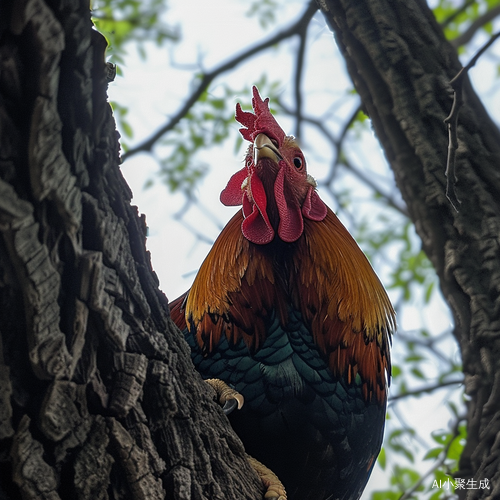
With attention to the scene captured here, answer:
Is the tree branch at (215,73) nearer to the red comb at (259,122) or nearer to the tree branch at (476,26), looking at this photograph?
the tree branch at (476,26)

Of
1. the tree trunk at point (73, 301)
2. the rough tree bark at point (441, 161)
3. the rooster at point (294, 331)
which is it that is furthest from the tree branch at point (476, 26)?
the tree trunk at point (73, 301)

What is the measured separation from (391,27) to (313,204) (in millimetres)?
1184

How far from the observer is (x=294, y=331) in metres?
2.16

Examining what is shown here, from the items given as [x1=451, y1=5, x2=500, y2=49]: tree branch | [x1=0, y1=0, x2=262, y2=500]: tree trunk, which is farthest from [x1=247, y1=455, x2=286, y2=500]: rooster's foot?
[x1=451, y1=5, x2=500, y2=49]: tree branch

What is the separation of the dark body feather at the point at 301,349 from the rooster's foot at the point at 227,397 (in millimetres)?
65

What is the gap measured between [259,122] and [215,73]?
2013 millimetres

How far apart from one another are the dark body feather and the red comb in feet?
1.41

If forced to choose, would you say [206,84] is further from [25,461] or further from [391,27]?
[25,461]

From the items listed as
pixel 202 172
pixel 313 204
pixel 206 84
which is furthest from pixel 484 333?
pixel 202 172

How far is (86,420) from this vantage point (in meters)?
1.27

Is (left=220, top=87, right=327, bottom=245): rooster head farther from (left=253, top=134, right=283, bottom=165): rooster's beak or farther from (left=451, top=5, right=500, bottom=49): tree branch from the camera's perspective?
(left=451, top=5, right=500, bottom=49): tree branch

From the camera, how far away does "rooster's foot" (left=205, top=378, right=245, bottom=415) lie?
6.25 ft

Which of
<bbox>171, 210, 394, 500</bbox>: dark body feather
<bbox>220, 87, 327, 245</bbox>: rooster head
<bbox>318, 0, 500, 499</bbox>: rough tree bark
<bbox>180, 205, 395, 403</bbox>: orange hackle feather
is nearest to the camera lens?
<bbox>171, 210, 394, 500</bbox>: dark body feather

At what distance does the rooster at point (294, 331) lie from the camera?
203 centimetres
